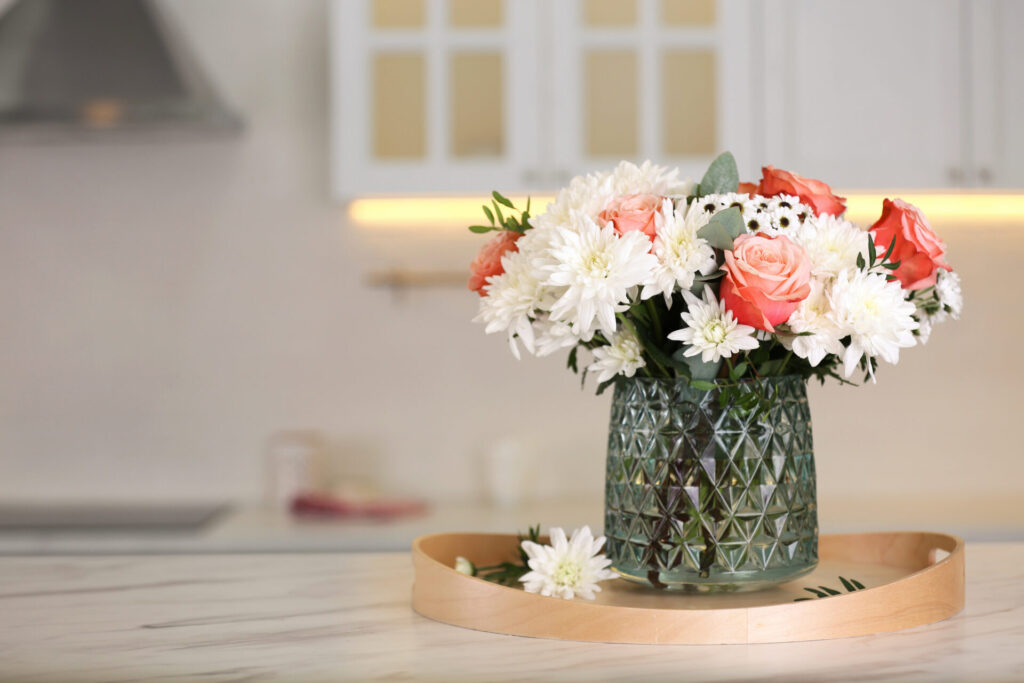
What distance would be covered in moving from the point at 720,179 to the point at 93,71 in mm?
1831

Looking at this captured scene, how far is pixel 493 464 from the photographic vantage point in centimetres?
252

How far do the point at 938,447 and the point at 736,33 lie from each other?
3.87 feet

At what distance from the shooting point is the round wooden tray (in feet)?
2.73

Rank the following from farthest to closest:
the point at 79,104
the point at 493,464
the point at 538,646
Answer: the point at 493,464 < the point at 79,104 < the point at 538,646

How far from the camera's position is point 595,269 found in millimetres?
812

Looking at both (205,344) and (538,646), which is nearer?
(538,646)

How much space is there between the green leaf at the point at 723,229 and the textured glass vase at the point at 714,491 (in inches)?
5.4

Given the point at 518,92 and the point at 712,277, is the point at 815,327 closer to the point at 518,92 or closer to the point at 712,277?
the point at 712,277

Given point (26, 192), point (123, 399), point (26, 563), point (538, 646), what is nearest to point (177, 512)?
point (123, 399)

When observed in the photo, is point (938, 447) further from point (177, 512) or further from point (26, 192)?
Answer: point (26, 192)

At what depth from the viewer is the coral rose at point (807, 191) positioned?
920 mm

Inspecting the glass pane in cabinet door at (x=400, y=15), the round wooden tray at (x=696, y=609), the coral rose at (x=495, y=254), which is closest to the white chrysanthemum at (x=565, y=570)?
the round wooden tray at (x=696, y=609)

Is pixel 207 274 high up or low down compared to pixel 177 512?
up

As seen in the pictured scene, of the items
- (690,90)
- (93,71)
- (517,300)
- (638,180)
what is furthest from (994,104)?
(93,71)
